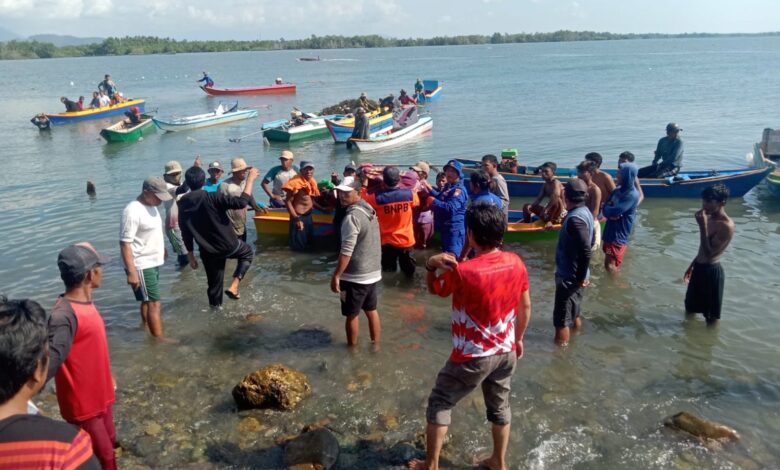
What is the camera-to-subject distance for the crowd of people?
2.49m

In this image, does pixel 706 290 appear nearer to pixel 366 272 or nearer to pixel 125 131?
pixel 366 272

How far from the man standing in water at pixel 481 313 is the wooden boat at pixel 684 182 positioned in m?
Answer: 9.86

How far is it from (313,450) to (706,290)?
17.1 ft

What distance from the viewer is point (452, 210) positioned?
27.2ft

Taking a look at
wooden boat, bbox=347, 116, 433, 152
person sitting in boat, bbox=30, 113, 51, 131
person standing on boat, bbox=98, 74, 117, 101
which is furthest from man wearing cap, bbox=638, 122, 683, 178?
person standing on boat, bbox=98, 74, 117, 101

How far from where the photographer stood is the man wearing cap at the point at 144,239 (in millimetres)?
6164

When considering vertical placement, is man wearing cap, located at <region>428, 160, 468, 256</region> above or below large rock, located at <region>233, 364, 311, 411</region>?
above

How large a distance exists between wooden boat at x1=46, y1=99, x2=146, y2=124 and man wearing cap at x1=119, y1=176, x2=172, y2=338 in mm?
29451

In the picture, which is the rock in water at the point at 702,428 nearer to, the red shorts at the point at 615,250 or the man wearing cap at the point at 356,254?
the man wearing cap at the point at 356,254

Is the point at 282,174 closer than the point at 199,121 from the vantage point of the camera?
Yes

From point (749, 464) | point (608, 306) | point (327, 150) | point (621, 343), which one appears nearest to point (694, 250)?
point (608, 306)

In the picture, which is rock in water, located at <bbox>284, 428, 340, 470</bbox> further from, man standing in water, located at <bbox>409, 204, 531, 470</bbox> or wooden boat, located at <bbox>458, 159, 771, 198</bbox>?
wooden boat, located at <bbox>458, 159, 771, 198</bbox>

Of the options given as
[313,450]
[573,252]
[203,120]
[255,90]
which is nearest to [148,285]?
[313,450]

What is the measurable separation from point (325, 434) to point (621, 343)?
4.14 metres
